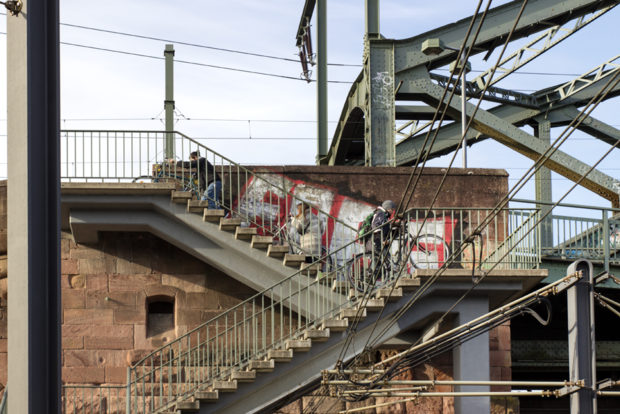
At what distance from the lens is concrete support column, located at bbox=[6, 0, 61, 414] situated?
8.27 m

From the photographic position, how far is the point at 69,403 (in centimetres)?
2166

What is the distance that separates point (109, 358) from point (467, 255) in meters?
7.23

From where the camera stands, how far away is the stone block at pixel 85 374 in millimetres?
22266

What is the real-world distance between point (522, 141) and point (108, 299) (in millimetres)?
10070

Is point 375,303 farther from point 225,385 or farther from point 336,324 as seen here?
point 225,385

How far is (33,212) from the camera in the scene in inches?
328

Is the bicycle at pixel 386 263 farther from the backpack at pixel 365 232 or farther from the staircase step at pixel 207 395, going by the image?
the staircase step at pixel 207 395

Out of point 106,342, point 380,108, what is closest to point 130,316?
point 106,342

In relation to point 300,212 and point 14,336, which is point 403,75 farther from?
point 14,336

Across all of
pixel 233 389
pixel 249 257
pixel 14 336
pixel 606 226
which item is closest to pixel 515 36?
pixel 606 226

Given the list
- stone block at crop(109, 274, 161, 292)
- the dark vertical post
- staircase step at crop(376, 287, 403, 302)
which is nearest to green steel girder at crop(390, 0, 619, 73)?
stone block at crop(109, 274, 161, 292)

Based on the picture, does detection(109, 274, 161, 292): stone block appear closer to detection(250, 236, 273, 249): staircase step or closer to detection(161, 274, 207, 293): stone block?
detection(161, 274, 207, 293): stone block

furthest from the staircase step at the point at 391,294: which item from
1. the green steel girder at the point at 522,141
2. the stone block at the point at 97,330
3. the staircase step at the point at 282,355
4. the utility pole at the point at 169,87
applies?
the utility pole at the point at 169,87

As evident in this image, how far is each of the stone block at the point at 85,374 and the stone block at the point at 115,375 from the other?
3.8 inches
